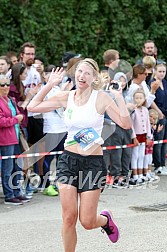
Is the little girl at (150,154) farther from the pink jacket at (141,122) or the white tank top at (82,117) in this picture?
the white tank top at (82,117)

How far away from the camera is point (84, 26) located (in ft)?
55.0

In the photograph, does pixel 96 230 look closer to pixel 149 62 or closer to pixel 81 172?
pixel 81 172

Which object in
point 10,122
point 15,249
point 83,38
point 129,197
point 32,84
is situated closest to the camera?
point 15,249

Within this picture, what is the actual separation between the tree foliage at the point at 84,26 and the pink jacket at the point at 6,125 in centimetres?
570

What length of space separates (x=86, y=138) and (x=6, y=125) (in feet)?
10.4

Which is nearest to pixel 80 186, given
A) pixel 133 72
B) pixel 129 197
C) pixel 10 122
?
pixel 10 122

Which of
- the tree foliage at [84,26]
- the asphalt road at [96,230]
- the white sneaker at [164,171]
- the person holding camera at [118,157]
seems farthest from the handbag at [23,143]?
the tree foliage at [84,26]

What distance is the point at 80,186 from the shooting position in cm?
653

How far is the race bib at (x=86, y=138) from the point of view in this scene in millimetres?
6527

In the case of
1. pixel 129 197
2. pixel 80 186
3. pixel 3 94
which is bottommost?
pixel 129 197

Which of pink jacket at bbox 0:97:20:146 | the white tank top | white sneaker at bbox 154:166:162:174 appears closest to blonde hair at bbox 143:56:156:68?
white sneaker at bbox 154:166:162:174

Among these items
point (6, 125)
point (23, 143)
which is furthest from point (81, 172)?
point (23, 143)

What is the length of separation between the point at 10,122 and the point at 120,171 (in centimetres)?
249

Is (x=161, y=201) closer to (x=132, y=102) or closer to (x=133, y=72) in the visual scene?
(x=132, y=102)
